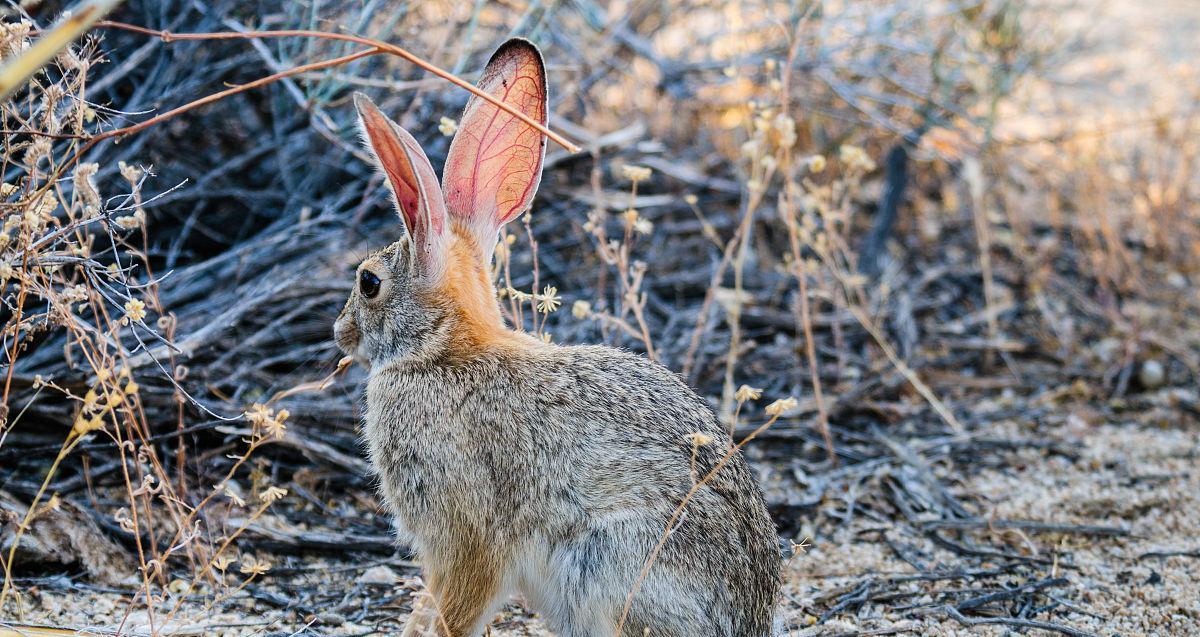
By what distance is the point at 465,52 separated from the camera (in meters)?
4.59

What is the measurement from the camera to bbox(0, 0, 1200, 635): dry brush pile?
11.8 ft

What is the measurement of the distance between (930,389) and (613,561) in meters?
2.97

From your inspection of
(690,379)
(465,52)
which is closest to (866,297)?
(690,379)

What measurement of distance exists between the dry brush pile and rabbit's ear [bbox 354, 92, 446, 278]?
15.8 inches

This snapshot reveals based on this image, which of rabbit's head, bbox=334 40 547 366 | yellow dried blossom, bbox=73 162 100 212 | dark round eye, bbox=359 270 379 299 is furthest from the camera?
dark round eye, bbox=359 270 379 299

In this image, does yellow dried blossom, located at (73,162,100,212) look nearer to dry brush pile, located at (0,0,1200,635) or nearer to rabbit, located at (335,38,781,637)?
dry brush pile, located at (0,0,1200,635)

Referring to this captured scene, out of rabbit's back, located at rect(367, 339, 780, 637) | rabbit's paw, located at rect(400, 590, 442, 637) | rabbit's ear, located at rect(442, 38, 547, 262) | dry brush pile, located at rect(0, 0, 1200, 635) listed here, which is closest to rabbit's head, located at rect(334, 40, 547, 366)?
rabbit's ear, located at rect(442, 38, 547, 262)

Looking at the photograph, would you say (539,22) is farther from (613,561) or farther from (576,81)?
(613,561)

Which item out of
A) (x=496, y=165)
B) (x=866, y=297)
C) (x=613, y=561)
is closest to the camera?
(x=613, y=561)

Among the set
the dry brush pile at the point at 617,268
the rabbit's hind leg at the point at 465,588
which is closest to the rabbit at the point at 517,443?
the rabbit's hind leg at the point at 465,588

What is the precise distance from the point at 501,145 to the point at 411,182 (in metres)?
0.30

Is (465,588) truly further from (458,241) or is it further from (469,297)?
(458,241)

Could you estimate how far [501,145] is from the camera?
336 centimetres

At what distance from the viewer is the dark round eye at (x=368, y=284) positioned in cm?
341
